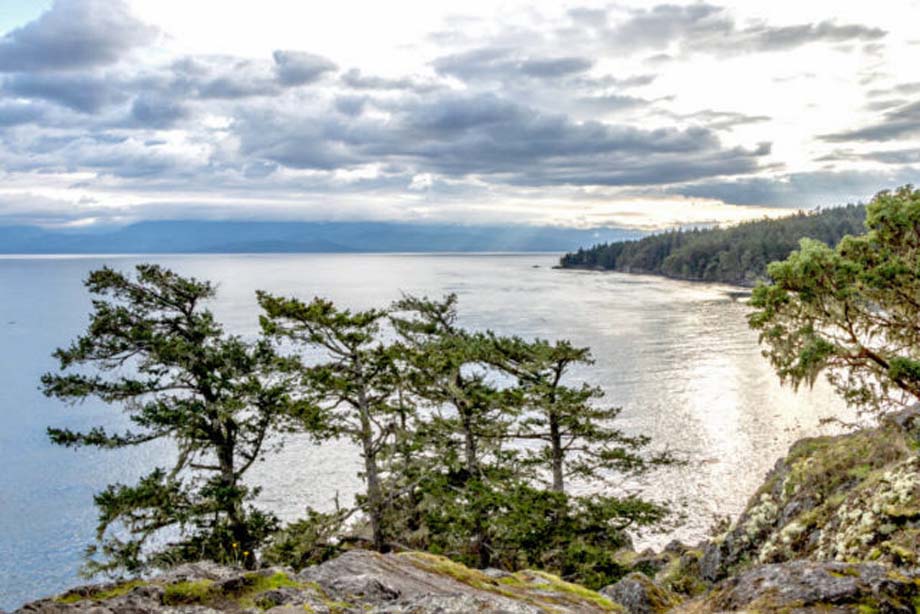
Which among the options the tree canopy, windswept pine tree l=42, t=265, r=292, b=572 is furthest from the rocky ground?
windswept pine tree l=42, t=265, r=292, b=572

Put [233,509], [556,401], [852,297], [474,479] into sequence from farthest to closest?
[556,401]
[474,479]
[233,509]
[852,297]

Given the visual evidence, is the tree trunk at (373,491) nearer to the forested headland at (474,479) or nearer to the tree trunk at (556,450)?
the forested headland at (474,479)

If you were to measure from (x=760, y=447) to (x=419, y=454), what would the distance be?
31321 mm

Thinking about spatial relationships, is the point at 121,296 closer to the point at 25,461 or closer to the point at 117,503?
the point at 117,503

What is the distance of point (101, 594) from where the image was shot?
729 cm

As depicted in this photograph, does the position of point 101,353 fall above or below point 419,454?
above

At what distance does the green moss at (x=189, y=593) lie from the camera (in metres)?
7.11

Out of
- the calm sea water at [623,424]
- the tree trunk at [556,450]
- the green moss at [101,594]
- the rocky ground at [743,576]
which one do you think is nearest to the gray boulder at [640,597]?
the rocky ground at [743,576]

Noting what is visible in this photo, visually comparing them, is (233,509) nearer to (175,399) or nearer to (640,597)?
(175,399)

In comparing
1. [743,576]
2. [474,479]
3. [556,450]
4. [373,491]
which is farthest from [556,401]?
[743,576]

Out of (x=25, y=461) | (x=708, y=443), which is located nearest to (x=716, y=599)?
(x=708, y=443)

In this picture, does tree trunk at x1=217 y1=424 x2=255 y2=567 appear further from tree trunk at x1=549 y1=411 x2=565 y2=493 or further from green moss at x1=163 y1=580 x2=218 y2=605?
green moss at x1=163 y1=580 x2=218 y2=605

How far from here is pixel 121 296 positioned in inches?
836

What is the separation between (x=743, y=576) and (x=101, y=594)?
7.85 metres
